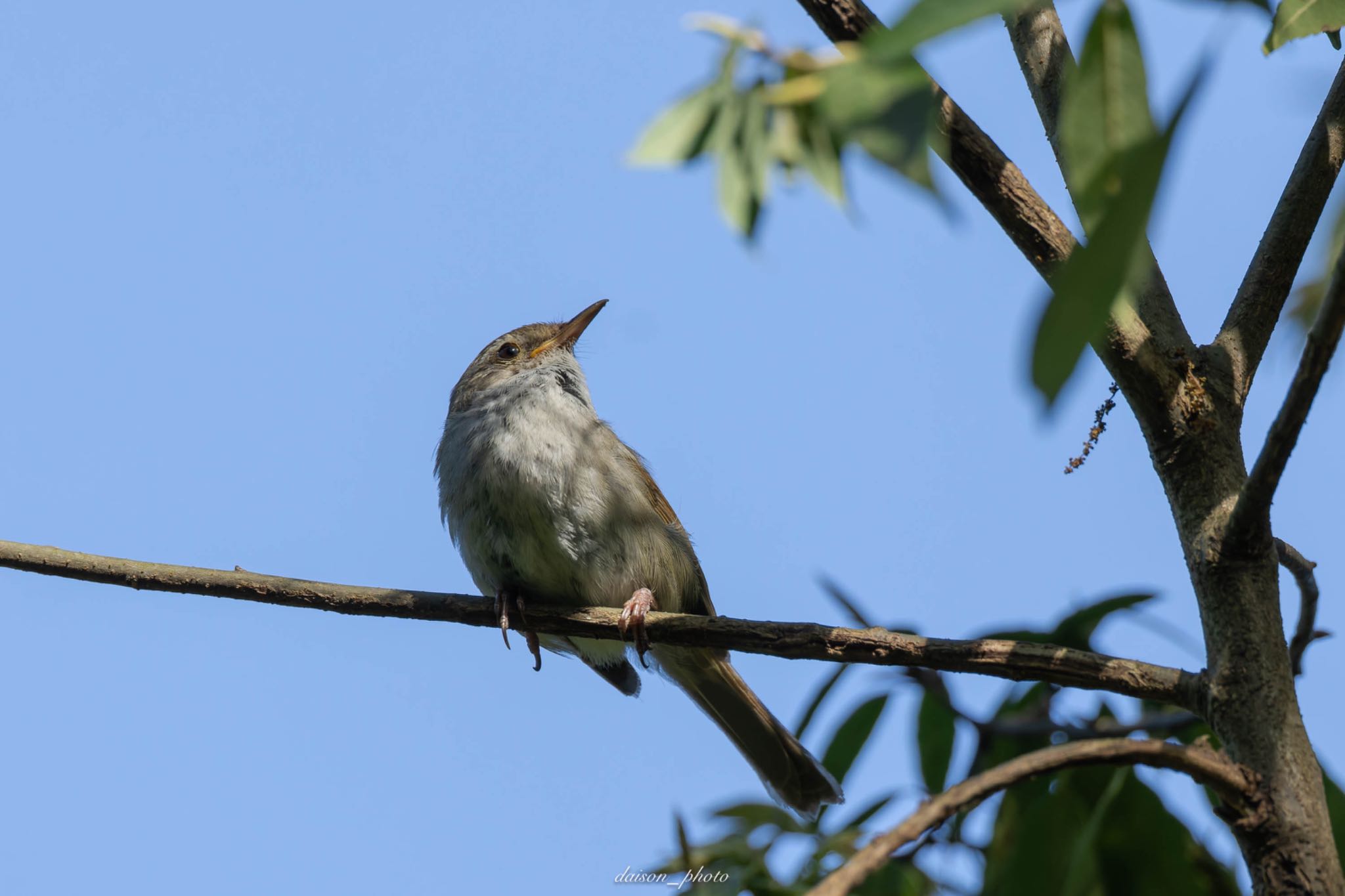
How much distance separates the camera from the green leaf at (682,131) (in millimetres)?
2111

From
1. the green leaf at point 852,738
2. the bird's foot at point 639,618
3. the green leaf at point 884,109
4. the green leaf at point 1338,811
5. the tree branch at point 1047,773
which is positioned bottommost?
the green leaf at point 1338,811

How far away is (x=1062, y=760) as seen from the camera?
206 centimetres

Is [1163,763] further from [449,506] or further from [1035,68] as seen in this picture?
[449,506]

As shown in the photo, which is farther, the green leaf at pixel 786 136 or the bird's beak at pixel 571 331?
the bird's beak at pixel 571 331

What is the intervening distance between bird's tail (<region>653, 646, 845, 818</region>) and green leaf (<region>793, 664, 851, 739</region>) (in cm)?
197

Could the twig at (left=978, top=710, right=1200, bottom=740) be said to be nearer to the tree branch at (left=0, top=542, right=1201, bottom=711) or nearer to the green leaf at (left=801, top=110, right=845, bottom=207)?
the tree branch at (left=0, top=542, right=1201, bottom=711)

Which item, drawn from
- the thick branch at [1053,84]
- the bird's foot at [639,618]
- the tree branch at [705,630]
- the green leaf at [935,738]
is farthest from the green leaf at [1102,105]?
the bird's foot at [639,618]

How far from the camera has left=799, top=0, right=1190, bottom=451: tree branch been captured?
8.64ft

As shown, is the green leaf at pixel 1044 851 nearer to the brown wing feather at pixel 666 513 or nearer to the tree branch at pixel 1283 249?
the tree branch at pixel 1283 249

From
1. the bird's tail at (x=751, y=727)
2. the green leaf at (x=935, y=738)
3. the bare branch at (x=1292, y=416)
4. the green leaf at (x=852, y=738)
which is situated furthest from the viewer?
the bird's tail at (x=751, y=727)

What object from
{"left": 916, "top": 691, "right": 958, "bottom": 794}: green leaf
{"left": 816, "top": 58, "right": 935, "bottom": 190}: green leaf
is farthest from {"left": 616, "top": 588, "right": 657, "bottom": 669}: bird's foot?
{"left": 816, "top": 58, "right": 935, "bottom": 190}: green leaf

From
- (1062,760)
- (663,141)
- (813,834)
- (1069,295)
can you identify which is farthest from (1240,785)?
(663,141)

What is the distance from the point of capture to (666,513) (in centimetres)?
609

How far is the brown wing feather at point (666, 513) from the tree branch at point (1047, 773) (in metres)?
3.88
